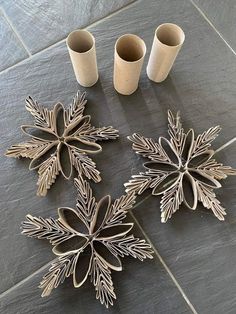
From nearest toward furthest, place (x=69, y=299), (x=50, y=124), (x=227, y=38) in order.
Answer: (x=69, y=299), (x=50, y=124), (x=227, y=38)

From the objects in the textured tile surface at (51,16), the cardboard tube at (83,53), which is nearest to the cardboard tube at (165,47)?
the cardboard tube at (83,53)

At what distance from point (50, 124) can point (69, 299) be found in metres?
0.40

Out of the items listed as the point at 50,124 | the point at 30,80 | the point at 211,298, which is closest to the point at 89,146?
the point at 50,124

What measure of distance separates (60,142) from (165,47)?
0.33 meters

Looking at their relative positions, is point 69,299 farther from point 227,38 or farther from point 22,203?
point 227,38

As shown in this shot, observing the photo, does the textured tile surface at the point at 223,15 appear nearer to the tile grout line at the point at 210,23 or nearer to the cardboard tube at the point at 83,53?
the tile grout line at the point at 210,23

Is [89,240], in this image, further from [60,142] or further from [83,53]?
[83,53]

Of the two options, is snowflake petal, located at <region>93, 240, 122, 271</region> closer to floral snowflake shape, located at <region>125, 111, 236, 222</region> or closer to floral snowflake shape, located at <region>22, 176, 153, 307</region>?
floral snowflake shape, located at <region>22, 176, 153, 307</region>

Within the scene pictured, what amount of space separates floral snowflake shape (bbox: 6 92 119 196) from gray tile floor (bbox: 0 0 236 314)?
3cm

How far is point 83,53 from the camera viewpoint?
744 millimetres

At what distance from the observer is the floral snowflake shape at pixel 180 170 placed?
0.77m

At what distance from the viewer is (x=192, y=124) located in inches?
34.1

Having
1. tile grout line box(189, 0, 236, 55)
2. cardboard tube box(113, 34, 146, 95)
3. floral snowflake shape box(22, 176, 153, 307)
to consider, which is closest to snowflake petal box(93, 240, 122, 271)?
floral snowflake shape box(22, 176, 153, 307)

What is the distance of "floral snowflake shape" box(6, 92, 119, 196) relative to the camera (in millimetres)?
789
